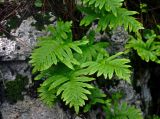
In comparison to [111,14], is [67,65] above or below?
below

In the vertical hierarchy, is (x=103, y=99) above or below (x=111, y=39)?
below

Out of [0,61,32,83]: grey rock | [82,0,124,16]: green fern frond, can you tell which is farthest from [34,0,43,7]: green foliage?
[82,0,124,16]: green fern frond

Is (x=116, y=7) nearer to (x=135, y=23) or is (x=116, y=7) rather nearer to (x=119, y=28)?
(x=135, y=23)

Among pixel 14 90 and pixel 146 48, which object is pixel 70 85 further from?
pixel 146 48

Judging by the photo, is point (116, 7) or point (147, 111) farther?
Result: point (147, 111)

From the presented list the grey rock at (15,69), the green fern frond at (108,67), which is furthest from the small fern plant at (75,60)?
the grey rock at (15,69)

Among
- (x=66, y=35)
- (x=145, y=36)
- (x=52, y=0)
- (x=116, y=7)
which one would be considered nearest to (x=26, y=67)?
(x=66, y=35)

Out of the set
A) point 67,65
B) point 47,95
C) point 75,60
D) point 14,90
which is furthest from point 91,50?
point 14,90
